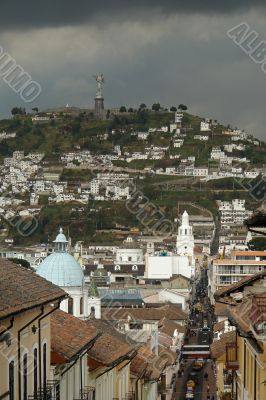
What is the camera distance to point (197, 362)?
97.6 m

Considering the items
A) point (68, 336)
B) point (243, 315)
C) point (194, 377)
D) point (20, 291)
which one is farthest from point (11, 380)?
point (194, 377)

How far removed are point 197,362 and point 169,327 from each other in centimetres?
A: 957

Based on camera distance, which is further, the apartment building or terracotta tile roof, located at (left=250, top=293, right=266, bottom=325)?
the apartment building

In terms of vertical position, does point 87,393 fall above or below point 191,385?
above

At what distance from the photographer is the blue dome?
69000 millimetres

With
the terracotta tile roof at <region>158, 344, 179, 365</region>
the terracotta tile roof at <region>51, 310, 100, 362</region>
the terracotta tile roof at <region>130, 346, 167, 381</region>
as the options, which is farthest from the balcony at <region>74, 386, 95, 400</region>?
the terracotta tile roof at <region>158, 344, 179, 365</region>

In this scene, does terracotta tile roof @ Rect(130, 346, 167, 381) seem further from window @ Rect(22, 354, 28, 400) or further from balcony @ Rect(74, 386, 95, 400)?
window @ Rect(22, 354, 28, 400)

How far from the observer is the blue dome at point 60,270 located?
226ft

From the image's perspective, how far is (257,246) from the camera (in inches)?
6767

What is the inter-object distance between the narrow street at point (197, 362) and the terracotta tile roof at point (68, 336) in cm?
4034

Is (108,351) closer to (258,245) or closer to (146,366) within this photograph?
(146,366)

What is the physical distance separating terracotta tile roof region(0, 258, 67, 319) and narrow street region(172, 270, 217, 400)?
151 ft

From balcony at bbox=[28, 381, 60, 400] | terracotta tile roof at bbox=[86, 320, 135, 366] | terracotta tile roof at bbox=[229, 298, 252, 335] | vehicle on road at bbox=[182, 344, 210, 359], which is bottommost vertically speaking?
vehicle on road at bbox=[182, 344, 210, 359]

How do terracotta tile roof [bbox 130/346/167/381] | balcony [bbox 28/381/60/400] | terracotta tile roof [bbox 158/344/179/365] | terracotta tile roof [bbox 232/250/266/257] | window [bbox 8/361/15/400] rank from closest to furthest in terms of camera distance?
window [bbox 8/361/15/400]
balcony [bbox 28/381/60/400]
terracotta tile roof [bbox 130/346/167/381]
terracotta tile roof [bbox 158/344/179/365]
terracotta tile roof [bbox 232/250/266/257]
